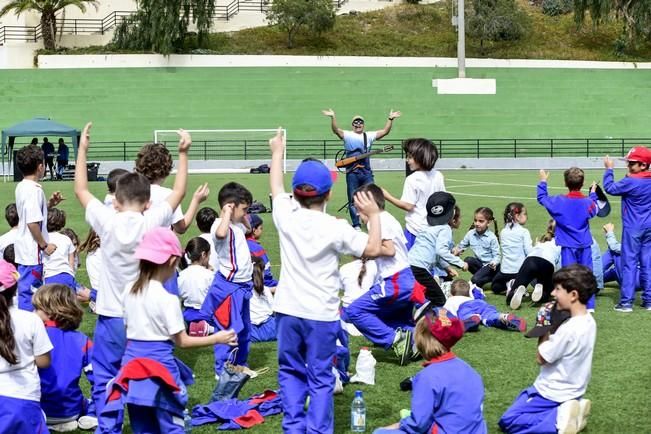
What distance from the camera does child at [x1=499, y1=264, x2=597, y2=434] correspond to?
6074 millimetres

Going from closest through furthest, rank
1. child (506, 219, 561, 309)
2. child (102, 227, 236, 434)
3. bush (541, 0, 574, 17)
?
child (102, 227, 236, 434) → child (506, 219, 561, 309) → bush (541, 0, 574, 17)

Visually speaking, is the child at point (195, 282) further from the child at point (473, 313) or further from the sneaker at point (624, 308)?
the sneaker at point (624, 308)

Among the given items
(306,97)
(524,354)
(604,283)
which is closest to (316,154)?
(306,97)

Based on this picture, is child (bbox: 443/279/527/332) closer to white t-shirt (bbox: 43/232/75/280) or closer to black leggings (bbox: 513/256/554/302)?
black leggings (bbox: 513/256/554/302)

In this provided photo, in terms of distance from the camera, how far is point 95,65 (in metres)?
52.1

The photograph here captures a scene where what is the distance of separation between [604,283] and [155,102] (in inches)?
1574

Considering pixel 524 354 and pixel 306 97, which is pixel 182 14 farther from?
pixel 524 354

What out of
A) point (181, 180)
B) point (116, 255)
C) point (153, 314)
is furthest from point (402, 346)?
point (153, 314)

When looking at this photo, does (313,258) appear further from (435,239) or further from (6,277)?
(435,239)

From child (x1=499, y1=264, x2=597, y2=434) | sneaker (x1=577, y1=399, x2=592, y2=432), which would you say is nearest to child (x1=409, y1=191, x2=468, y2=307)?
child (x1=499, y1=264, x2=597, y2=434)

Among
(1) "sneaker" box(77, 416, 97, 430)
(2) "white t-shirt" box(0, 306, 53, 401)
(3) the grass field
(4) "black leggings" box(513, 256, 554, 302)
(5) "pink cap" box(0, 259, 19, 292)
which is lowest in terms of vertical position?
(3) the grass field

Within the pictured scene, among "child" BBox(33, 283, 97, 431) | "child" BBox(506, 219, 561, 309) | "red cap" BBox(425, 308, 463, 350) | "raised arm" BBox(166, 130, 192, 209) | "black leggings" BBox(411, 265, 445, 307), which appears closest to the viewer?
"red cap" BBox(425, 308, 463, 350)

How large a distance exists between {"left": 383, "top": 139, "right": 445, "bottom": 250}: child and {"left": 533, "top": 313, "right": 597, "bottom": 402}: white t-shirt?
3.49m

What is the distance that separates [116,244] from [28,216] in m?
2.51
